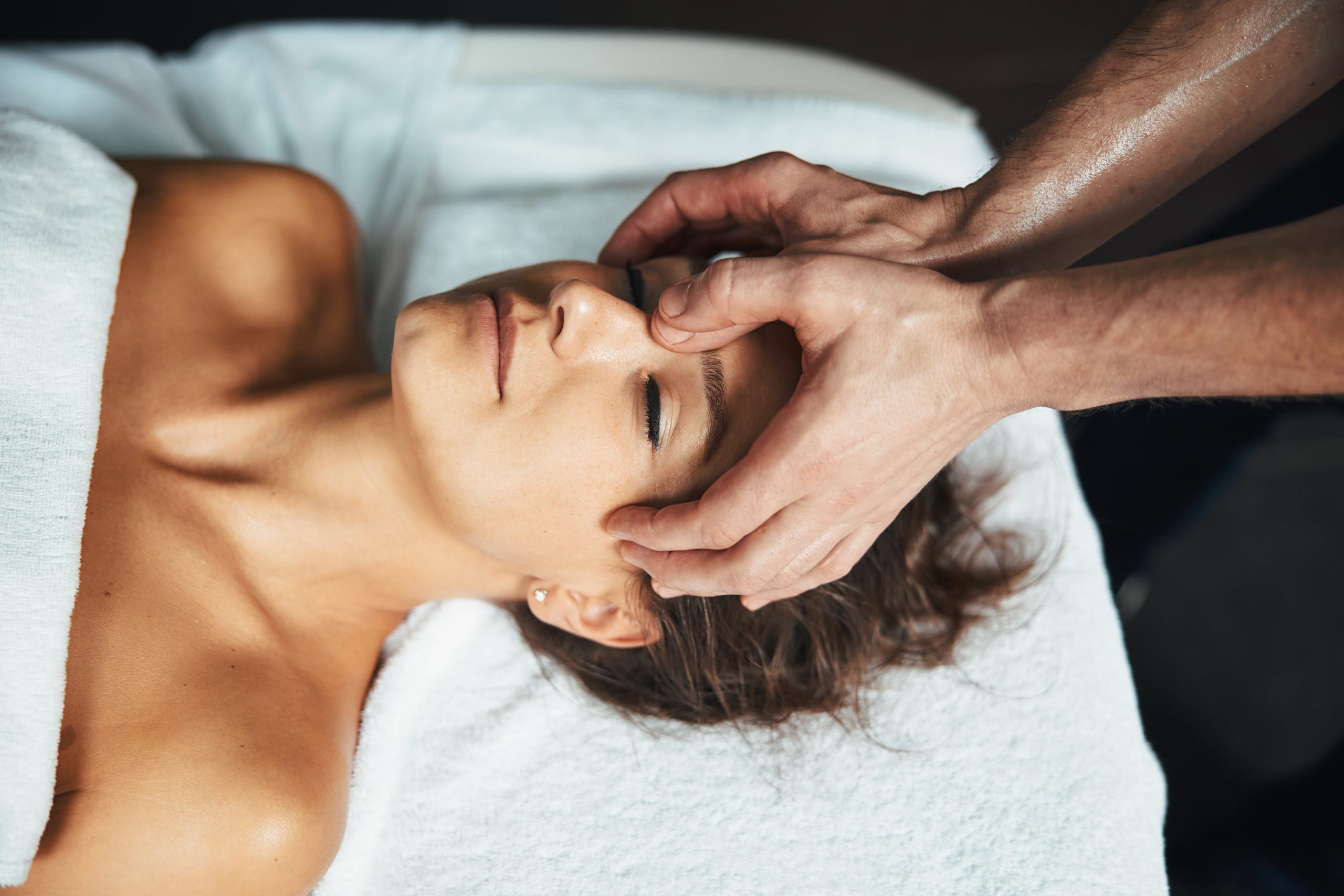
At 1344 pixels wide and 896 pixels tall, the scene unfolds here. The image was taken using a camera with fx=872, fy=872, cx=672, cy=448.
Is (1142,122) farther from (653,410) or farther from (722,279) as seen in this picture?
(653,410)

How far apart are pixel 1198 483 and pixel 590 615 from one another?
43.2 inches

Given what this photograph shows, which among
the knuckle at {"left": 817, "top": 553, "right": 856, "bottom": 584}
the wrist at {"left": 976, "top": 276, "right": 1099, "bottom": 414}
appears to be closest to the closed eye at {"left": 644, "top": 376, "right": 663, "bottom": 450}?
the knuckle at {"left": 817, "top": 553, "right": 856, "bottom": 584}

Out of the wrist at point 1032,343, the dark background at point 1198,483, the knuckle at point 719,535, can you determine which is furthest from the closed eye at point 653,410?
the dark background at point 1198,483

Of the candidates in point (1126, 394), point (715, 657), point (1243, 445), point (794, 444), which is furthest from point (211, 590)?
point (1243, 445)

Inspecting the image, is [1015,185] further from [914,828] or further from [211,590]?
[211,590]

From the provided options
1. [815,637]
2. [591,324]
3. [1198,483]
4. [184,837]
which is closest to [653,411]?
[591,324]

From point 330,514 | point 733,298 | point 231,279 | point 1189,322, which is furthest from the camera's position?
point 231,279

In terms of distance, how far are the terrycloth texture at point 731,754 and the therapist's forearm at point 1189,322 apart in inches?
21.8

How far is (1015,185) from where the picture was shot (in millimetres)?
998

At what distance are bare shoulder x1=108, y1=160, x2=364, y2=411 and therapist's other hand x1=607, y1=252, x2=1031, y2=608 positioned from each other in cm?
76

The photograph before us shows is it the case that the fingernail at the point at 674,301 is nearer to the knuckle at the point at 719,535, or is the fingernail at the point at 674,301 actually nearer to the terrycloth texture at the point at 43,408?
the knuckle at the point at 719,535

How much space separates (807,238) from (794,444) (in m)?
0.31

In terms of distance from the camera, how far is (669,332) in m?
0.93

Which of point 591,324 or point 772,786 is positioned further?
point 772,786
